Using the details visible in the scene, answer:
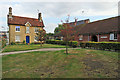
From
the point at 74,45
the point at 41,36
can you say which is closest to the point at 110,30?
the point at 74,45

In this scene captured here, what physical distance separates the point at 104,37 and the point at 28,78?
64.9ft

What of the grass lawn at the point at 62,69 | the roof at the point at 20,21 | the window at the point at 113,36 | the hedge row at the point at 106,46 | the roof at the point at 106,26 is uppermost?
the roof at the point at 20,21

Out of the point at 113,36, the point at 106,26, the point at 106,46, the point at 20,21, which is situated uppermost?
the point at 20,21

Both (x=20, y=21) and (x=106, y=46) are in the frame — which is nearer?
(x=106, y=46)

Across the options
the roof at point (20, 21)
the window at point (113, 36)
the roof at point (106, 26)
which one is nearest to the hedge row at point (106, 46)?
the window at point (113, 36)

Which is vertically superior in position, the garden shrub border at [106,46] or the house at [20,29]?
the house at [20,29]

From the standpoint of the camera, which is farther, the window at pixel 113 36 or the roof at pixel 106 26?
the roof at pixel 106 26

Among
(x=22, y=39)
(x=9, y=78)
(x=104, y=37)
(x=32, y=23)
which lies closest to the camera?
(x=9, y=78)

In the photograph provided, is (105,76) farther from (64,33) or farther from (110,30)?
(110,30)

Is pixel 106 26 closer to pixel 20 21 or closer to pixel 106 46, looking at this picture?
pixel 106 46

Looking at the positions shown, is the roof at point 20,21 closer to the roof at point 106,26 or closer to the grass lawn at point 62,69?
the roof at point 106,26

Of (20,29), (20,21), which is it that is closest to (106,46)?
(20,29)

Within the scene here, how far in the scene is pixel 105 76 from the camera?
4.54 meters

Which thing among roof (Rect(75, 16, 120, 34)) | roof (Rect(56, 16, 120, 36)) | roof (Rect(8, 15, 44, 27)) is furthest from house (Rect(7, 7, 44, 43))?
roof (Rect(75, 16, 120, 34))
